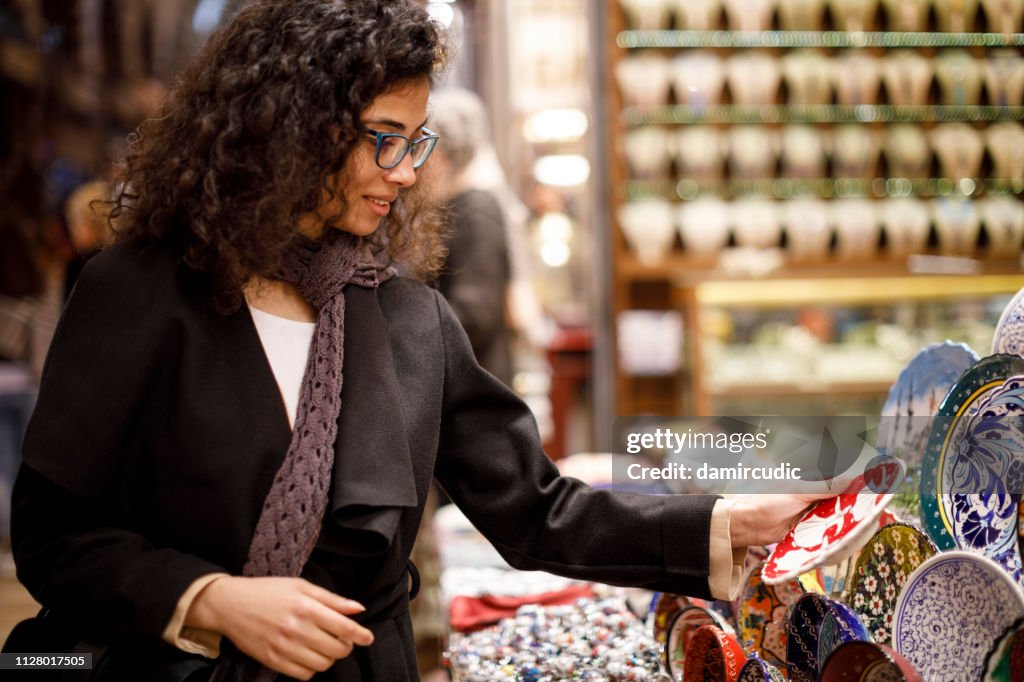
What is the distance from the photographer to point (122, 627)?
1.08 m

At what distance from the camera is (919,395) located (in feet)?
5.10

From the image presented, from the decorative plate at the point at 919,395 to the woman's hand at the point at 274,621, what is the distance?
2.92 feet

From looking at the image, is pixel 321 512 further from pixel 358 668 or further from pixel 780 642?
pixel 780 642

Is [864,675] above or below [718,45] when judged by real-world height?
below

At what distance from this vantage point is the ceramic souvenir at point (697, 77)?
14.7 feet

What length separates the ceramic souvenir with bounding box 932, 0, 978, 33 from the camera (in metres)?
4.35

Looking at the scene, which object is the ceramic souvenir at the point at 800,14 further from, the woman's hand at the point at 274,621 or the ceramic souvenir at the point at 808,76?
the woman's hand at the point at 274,621

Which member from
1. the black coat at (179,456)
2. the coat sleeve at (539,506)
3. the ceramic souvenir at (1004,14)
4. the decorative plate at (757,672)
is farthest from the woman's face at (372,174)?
the ceramic souvenir at (1004,14)

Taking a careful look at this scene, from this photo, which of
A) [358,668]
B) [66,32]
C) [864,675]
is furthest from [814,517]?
[66,32]

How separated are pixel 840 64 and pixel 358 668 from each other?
4.02 m

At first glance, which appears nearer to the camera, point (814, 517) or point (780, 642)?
point (814, 517)

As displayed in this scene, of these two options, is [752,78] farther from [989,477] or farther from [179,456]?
[179,456]

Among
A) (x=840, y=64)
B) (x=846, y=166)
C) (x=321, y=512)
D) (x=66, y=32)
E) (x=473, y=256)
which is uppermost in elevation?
(x=66, y=32)

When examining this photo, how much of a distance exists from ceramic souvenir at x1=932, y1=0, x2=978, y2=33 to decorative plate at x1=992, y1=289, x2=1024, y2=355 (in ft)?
11.5
